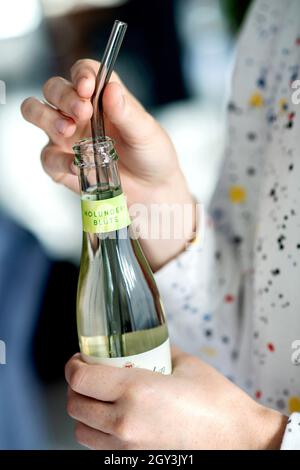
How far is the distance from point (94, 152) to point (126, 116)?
4 centimetres

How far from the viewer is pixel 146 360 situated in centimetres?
43

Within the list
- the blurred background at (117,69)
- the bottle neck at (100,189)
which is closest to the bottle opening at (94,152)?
the bottle neck at (100,189)

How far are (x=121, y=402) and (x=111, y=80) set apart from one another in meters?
0.23

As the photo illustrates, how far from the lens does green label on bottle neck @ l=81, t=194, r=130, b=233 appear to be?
1.34 ft

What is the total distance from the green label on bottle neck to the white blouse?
0.61 feet

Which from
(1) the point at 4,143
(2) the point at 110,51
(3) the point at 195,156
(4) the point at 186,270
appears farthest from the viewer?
(3) the point at 195,156

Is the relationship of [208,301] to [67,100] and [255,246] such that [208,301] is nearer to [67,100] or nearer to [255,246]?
[255,246]

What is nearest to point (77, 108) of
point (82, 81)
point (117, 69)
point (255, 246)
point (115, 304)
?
point (82, 81)

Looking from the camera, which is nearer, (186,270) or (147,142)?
(147,142)

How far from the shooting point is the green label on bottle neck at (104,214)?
0.41 metres

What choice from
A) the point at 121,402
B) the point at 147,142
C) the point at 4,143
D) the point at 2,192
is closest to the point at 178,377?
the point at 121,402
